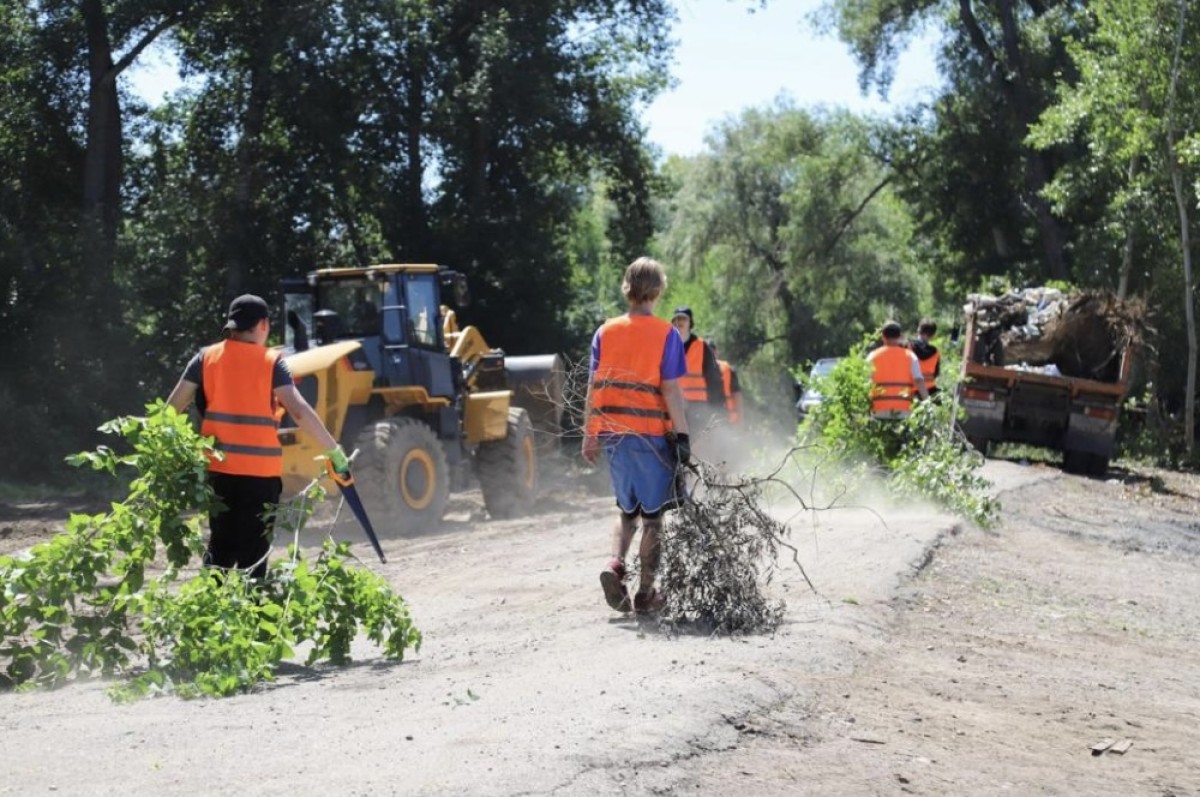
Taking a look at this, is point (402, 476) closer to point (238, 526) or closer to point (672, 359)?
point (238, 526)

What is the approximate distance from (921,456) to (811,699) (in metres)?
8.21

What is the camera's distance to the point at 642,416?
8.99 m

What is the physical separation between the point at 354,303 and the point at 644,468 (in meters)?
9.99

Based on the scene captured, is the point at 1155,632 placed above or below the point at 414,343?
below

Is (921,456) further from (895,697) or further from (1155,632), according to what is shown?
(895,697)

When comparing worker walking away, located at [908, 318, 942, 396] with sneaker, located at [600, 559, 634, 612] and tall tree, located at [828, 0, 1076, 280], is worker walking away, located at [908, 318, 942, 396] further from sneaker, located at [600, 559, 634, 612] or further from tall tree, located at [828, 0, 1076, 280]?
tall tree, located at [828, 0, 1076, 280]

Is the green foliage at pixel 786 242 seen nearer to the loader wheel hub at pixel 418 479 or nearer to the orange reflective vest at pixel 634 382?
the loader wheel hub at pixel 418 479

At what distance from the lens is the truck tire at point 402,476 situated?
1688cm

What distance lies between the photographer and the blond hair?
9.02 metres

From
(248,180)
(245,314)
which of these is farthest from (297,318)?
(248,180)

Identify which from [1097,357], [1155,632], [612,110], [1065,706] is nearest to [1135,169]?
[1097,357]

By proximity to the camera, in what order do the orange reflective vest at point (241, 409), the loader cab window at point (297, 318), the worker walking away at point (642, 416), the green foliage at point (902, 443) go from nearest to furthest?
1. the orange reflective vest at point (241, 409)
2. the worker walking away at point (642, 416)
3. the green foliage at point (902, 443)
4. the loader cab window at point (297, 318)

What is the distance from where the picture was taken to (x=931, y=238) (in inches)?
1581

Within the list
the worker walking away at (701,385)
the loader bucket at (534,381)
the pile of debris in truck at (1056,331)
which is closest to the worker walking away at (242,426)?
the worker walking away at (701,385)
